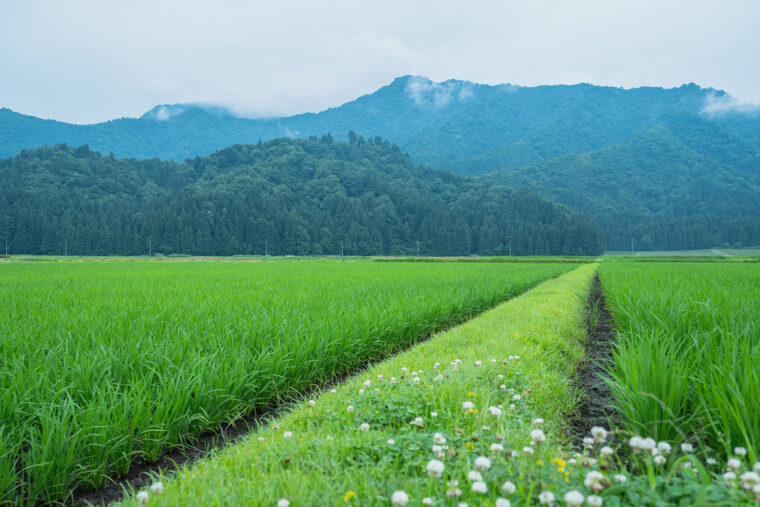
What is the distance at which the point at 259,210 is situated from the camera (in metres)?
103

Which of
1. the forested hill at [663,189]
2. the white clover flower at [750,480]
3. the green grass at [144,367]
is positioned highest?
the forested hill at [663,189]

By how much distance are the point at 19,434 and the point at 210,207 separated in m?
103

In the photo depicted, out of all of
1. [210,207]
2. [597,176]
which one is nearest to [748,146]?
[597,176]

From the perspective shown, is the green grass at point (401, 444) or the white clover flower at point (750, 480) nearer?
the white clover flower at point (750, 480)

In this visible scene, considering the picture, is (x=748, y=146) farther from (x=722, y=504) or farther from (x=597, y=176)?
(x=722, y=504)

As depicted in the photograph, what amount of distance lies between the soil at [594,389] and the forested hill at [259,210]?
90286 mm

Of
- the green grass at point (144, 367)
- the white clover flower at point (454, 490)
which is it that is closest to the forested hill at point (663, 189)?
Answer: the green grass at point (144, 367)

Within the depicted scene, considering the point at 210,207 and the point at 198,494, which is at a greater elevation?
the point at 210,207

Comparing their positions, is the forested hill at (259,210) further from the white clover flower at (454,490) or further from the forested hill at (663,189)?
the white clover flower at (454,490)

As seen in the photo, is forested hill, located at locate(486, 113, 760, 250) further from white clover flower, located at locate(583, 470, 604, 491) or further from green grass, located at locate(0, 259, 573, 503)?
white clover flower, located at locate(583, 470, 604, 491)

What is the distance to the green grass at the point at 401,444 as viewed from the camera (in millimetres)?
1906

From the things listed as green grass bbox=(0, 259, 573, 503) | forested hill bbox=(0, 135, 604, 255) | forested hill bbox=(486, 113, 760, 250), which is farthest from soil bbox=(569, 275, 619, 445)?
forested hill bbox=(486, 113, 760, 250)

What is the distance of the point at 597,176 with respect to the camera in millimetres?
178500

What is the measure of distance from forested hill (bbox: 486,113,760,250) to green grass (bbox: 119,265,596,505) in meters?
139
